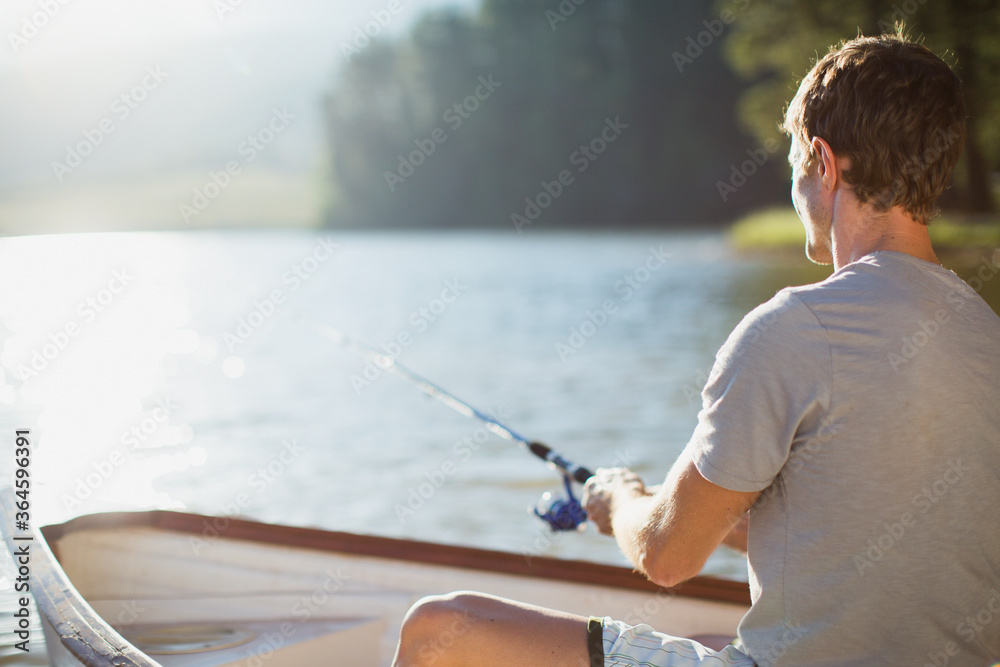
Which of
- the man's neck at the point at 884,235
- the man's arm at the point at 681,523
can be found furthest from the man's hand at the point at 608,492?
the man's neck at the point at 884,235

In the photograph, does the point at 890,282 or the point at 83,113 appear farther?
the point at 83,113

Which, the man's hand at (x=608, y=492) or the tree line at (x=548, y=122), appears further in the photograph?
the tree line at (x=548, y=122)

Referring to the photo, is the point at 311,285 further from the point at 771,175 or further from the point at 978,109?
the point at 771,175

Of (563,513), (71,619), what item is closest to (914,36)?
(563,513)

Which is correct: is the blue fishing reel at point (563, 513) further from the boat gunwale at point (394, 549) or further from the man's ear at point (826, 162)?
the man's ear at point (826, 162)

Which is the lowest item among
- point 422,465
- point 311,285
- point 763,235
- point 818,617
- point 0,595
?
point 763,235

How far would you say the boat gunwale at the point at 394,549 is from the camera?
289 centimetres

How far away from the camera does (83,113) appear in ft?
145

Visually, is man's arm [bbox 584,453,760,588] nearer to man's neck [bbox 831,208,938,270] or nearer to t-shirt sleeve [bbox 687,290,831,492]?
t-shirt sleeve [bbox 687,290,831,492]

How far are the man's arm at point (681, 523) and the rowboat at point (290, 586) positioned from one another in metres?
1.36

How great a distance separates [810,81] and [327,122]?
4901 cm

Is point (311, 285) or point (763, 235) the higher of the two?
point (311, 285)

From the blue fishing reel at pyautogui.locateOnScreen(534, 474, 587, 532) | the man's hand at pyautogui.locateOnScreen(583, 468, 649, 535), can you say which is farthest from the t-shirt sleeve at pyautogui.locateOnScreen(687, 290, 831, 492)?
the blue fishing reel at pyautogui.locateOnScreen(534, 474, 587, 532)

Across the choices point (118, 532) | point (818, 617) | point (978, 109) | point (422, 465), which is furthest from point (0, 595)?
point (978, 109)
